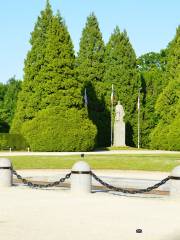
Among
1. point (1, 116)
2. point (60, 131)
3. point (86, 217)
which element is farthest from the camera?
point (1, 116)

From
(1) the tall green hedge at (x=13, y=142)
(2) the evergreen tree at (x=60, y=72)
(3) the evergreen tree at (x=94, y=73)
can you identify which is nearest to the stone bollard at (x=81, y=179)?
(2) the evergreen tree at (x=60, y=72)

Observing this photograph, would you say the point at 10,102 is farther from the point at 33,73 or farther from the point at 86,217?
the point at 86,217

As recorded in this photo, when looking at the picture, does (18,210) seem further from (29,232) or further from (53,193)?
(53,193)

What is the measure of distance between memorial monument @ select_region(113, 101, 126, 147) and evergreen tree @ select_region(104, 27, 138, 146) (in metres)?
3.42

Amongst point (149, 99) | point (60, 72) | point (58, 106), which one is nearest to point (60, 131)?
point (58, 106)

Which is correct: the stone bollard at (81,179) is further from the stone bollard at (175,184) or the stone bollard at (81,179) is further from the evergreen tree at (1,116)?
the evergreen tree at (1,116)

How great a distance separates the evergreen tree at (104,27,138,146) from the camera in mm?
63969

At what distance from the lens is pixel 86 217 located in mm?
A: 10734

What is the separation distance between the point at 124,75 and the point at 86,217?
53.9 meters

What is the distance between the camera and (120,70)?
210ft

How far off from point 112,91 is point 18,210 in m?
49.9

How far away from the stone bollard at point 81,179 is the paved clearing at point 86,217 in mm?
305

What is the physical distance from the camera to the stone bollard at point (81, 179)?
15.5 meters

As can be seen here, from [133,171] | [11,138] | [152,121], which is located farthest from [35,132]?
[133,171]
